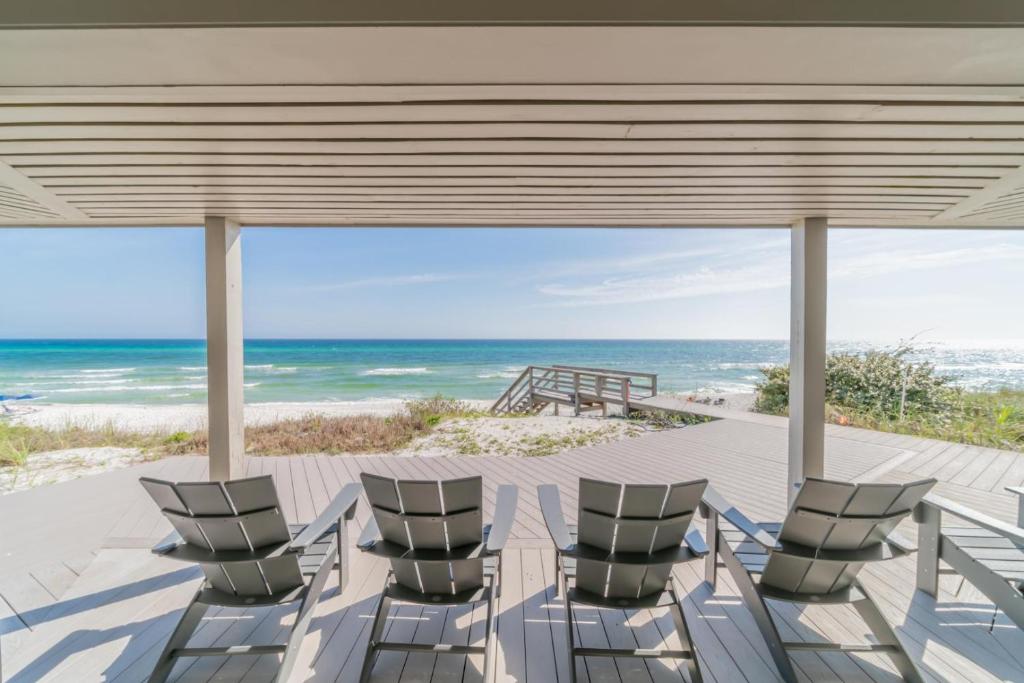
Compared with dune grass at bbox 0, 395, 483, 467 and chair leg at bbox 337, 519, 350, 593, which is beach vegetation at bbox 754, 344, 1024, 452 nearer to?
dune grass at bbox 0, 395, 483, 467

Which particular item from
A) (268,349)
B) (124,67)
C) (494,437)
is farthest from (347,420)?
(268,349)

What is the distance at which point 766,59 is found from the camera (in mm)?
1380

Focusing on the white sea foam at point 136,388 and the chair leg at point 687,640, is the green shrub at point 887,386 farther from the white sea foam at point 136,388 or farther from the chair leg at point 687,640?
the white sea foam at point 136,388

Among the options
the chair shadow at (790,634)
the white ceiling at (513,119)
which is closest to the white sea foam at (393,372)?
the white ceiling at (513,119)

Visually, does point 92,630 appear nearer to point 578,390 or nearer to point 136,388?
point 578,390

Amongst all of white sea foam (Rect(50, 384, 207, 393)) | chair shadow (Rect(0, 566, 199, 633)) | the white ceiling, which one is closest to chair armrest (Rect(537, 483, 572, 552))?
the white ceiling

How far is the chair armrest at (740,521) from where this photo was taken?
73.1 inches

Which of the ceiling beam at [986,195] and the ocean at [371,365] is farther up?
the ceiling beam at [986,195]

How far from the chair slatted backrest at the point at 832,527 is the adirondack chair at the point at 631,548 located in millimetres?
389

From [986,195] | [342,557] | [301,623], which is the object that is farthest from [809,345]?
[301,623]

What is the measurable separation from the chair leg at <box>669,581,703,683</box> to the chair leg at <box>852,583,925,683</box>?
76 cm

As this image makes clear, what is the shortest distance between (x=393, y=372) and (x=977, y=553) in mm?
20358

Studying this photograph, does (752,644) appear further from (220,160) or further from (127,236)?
(127,236)

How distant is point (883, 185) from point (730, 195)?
0.79 meters
